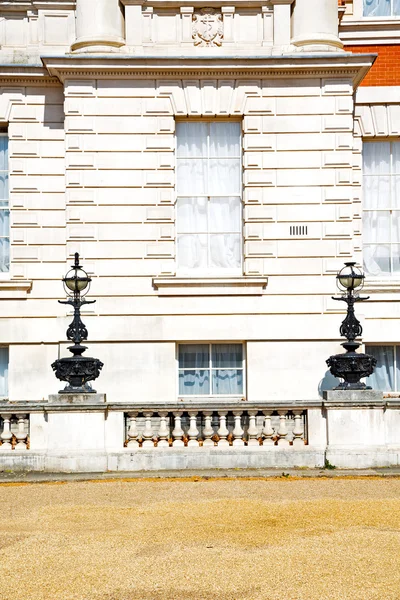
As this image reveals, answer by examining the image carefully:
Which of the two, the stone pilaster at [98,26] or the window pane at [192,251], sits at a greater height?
the stone pilaster at [98,26]

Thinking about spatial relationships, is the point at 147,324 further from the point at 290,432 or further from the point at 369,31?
the point at 369,31

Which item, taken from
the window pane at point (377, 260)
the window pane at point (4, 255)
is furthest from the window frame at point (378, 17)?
the window pane at point (4, 255)

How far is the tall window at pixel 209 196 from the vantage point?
22016 millimetres

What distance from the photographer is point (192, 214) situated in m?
22.1

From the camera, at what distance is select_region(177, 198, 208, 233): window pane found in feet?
72.4

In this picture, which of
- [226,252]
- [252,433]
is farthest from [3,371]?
[252,433]

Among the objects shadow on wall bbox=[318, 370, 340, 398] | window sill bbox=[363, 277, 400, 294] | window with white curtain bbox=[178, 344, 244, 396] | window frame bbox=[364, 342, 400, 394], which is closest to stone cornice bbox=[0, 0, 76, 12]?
window with white curtain bbox=[178, 344, 244, 396]

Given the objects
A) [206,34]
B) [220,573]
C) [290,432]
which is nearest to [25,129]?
[206,34]

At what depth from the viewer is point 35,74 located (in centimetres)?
2205

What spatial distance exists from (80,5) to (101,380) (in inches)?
297

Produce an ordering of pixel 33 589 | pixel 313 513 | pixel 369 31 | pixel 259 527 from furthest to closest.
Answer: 1. pixel 369 31
2. pixel 313 513
3. pixel 259 527
4. pixel 33 589

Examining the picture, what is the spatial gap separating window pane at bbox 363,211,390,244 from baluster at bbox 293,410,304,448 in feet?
22.9

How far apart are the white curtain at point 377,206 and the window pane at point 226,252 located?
2768mm

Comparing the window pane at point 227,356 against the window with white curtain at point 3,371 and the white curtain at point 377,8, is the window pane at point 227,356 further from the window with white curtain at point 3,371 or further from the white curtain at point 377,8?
the white curtain at point 377,8
